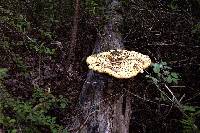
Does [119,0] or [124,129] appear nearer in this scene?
[124,129]

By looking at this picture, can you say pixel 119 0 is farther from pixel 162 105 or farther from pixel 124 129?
pixel 124 129

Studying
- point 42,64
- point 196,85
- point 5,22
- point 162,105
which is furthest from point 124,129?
point 5,22

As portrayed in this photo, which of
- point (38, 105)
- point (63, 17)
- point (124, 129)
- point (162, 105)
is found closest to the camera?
point (124, 129)

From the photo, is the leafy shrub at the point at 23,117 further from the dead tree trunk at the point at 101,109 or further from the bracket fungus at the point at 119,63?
the bracket fungus at the point at 119,63

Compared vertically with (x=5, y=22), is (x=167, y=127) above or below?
below

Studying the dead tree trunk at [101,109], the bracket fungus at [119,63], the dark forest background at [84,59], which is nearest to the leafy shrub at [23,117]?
the dark forest background at [84,59]

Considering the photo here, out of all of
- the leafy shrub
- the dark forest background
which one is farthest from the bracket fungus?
the leafy shrub

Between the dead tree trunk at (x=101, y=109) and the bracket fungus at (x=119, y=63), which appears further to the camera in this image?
the bracket fungus at (x=119, y=63)
